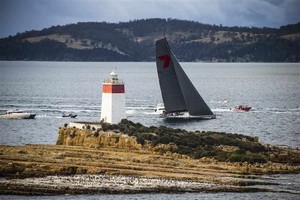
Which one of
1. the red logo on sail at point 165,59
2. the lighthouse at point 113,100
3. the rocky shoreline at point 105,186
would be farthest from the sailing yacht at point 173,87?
the rocky shoreline at point 105,186

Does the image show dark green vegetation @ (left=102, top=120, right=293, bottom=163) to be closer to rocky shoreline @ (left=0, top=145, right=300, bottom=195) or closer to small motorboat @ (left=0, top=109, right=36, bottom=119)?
rocky shoreline @ (left=0, top=145, right=300, bottom=195)

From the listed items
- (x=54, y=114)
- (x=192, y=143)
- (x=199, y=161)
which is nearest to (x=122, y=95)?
(x=192, y=143)

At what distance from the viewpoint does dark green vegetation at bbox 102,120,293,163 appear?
1992 inches

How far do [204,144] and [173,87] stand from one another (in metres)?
31.8

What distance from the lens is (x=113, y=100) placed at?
2297 inches

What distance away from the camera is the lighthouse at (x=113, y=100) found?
191ft

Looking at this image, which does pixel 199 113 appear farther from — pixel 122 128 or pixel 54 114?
pixel 122 128

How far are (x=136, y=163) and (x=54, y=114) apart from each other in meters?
43.9

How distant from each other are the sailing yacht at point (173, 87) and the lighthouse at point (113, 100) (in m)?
26.6

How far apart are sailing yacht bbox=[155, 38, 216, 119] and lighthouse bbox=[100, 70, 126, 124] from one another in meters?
26.6

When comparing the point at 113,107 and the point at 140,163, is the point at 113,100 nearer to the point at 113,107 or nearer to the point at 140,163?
the point at 113,107

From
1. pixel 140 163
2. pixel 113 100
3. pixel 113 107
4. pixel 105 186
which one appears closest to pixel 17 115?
pixel 113 107

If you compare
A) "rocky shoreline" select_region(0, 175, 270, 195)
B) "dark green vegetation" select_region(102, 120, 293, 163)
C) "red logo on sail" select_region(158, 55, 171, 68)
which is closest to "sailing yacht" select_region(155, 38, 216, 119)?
"red logo on sail" select_region(158, 55, 171, 68)

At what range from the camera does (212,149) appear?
174ft
